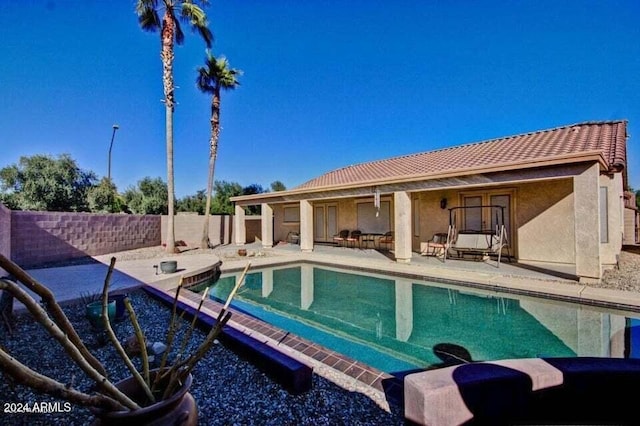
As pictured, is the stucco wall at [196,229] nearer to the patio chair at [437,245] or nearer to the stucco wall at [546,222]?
the patio chair at [437,245]

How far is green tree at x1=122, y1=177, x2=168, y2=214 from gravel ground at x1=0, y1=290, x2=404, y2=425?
804 inches

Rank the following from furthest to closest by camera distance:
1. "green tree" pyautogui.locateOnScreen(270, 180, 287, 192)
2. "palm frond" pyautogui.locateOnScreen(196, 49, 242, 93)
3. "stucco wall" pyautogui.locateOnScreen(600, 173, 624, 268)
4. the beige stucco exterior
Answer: "green tree" pyautogui.locateOnScreen(270, 180, 287, 192)
"palm frond" pyautogui.locateOnScreen(196, 49, 242, 93)
"stucco wall" pyautogui.locateOnScreen(600, 173, 624, 268)
the beige stucco exterior

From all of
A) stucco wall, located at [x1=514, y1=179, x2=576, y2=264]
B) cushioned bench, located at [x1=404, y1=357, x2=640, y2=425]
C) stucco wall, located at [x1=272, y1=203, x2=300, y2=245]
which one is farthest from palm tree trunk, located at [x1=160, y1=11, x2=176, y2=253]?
stucco wall, located at [x1=514, y1=179, x2=576, y2=264]

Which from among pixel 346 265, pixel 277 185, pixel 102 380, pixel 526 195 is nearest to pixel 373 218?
pixel 346 265

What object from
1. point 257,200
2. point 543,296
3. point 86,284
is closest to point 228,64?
point 257,200

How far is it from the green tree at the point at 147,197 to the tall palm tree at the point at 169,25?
425 inches

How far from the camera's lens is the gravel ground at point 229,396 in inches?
101

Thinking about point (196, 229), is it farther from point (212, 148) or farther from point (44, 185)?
point (44, 185)

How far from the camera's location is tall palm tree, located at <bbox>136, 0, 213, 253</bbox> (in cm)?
1268

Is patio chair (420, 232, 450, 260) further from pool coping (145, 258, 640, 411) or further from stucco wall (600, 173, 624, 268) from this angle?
stucco wall (600, 173, 624, 268)

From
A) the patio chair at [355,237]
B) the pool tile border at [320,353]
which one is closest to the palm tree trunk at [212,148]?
the patio chair at [355,237]

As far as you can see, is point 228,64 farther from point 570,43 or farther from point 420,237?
point 570,43

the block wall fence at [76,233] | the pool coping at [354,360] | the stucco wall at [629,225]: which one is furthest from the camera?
the stucco wall at [629,225]

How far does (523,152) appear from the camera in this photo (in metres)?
10.6
